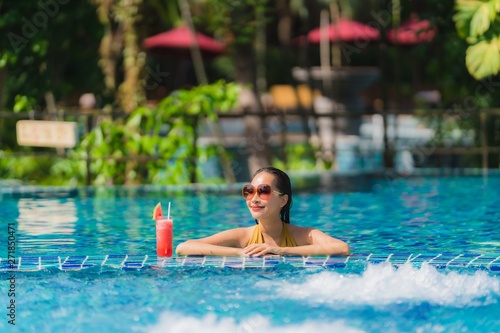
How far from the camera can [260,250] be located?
23.6 ft

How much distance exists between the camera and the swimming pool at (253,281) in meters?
5.72

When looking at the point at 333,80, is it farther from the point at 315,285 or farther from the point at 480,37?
the point at 315,285

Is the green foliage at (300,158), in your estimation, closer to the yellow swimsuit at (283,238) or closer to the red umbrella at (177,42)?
the red umbrella at (177,42)

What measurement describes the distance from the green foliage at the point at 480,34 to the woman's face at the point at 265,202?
629 centimetres

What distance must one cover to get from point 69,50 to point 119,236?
303 inches

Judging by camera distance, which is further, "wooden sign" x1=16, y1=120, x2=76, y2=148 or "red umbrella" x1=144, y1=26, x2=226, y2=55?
"red umbrella" x1=144, y1=26, x2=226, y2=55

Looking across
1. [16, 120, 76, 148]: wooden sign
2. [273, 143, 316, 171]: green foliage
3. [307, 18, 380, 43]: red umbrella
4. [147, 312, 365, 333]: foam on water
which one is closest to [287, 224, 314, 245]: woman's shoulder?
[147, 312, 365, 333]: foam on water

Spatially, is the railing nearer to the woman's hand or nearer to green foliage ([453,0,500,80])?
green foliage ([453,0,500,80])

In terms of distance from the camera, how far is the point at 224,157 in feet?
51.6

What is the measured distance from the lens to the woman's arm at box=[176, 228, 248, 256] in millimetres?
7336

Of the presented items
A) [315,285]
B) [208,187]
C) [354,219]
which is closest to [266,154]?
[208,187]

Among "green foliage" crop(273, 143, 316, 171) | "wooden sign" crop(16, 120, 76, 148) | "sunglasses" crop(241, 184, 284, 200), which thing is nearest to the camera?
"sunglasses" crop(241, 184, 284, 200)

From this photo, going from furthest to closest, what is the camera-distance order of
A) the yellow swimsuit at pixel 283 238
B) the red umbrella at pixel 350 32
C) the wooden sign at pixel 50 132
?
the red umbrella at pixel 350 32, the wooden sign at pixel 50 132, the yellow swimsuit at pixel 283 238

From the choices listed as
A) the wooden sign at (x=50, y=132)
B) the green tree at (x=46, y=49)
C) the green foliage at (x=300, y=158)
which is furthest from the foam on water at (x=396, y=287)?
the green foliage at (x=300, y=158)
